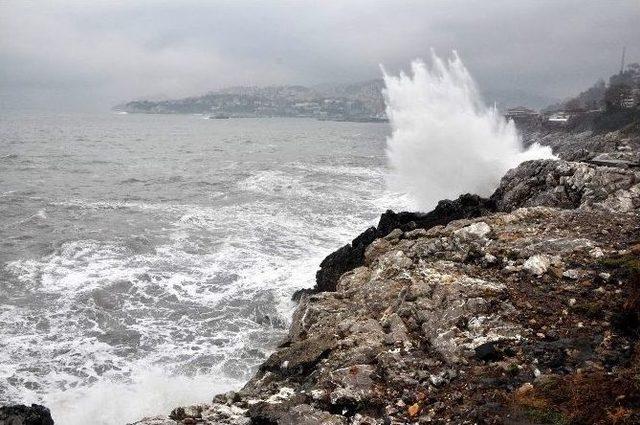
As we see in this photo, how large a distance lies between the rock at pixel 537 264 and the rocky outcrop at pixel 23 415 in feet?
34.8

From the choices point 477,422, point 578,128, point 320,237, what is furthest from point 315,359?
point 578,128

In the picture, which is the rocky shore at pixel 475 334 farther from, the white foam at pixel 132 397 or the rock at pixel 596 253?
the white foam at pixel 132 397

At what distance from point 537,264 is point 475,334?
311cm

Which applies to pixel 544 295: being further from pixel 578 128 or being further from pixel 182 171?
pixel 578 128

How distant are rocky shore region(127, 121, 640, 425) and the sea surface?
476cm

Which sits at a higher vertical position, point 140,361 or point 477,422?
point 477,422

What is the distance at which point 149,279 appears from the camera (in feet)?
66.9

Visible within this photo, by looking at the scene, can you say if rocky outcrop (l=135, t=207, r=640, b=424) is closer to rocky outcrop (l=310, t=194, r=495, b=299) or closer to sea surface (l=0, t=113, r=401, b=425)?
rocky outcrop (l=310, t=194, r=495, b=299)

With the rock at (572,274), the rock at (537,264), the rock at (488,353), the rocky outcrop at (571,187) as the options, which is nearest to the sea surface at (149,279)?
the rock at (488,353)

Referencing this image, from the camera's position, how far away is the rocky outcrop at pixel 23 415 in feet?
27.6

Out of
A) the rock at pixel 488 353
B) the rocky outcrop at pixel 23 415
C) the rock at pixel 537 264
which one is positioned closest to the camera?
the rocky outcrop at pixel 23 415

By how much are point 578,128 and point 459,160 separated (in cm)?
5916

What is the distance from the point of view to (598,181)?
1611 cm

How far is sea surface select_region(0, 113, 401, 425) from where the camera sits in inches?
533
